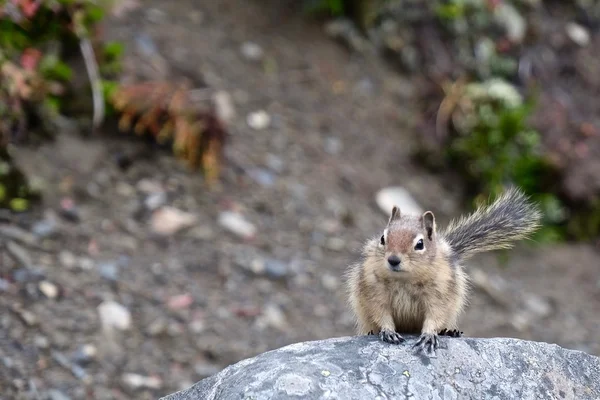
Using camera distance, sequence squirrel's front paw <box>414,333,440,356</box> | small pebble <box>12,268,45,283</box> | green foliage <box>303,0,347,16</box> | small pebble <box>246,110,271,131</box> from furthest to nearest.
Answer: green foliage <box>303,0,347,16</box> < small pebble <box>246,110,271,131</box> < small pebble <box>12,268,45,283</box> < squirrel's front paw <box>414,333,440,356</box>

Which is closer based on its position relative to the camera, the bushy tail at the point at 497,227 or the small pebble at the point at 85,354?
the bushy tail at the point at 497,227

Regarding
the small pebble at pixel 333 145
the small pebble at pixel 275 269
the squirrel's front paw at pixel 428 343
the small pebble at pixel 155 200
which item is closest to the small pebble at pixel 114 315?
the small pebble at pixel 155 200

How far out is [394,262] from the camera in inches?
160

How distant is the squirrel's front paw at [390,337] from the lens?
3.95m

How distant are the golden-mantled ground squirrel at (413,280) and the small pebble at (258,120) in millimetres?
3921

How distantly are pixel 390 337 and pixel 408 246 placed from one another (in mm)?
507

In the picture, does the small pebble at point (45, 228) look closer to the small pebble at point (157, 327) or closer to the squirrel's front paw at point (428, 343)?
the small pebble at point (157, 327)

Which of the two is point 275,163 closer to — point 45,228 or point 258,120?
point 258,120

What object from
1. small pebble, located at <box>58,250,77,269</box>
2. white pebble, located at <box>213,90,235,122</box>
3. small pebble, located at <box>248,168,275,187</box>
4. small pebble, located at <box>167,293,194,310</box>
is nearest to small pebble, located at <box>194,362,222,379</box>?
small pebble, located at <box>167,293,194,310</box>

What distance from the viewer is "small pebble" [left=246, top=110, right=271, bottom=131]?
8328mm

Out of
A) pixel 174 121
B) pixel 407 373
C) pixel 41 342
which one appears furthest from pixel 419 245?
pixel 174 121

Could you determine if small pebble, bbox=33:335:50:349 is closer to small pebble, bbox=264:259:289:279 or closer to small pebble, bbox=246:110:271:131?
small pebble, bbox=264:259:289:279

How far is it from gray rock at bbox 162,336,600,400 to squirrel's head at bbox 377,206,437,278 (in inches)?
15.4

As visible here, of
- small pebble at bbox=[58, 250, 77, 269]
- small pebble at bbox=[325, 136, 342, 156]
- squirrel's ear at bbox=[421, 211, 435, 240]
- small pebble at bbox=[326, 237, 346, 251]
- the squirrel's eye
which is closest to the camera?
the squirrel's eye
